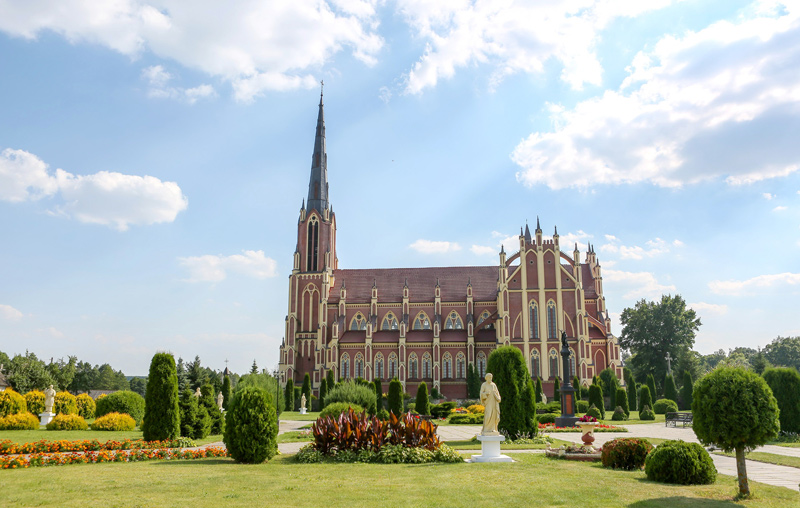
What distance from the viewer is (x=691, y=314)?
212 ft

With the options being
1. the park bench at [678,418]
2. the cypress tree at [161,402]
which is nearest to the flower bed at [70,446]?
the cypress tree at [161,402]

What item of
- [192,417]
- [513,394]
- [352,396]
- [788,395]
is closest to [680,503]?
[513,394]

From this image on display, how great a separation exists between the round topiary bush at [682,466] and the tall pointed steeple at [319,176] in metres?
59.5

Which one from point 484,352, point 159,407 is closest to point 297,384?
point 484,352

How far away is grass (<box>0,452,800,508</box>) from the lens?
9.39m

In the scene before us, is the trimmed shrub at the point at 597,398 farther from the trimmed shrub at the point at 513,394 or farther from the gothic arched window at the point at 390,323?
the gothic arched window at the point at 390,323

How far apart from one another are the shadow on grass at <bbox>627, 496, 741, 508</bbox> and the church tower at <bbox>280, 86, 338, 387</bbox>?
53015 millimetres

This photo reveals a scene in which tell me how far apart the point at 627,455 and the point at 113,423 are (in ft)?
71.7

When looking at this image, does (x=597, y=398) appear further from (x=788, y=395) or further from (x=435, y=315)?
(x=435, y=315)

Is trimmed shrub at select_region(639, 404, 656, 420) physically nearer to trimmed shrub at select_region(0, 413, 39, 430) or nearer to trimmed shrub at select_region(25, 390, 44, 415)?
trimmed shrub at select_region(0, 413, 39, 430)

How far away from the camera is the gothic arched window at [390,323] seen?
65.0 metres

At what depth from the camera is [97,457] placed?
14797 millimetres

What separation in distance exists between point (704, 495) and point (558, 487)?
256cm

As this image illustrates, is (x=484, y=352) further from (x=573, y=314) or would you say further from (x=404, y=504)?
(x=404, y=504)
